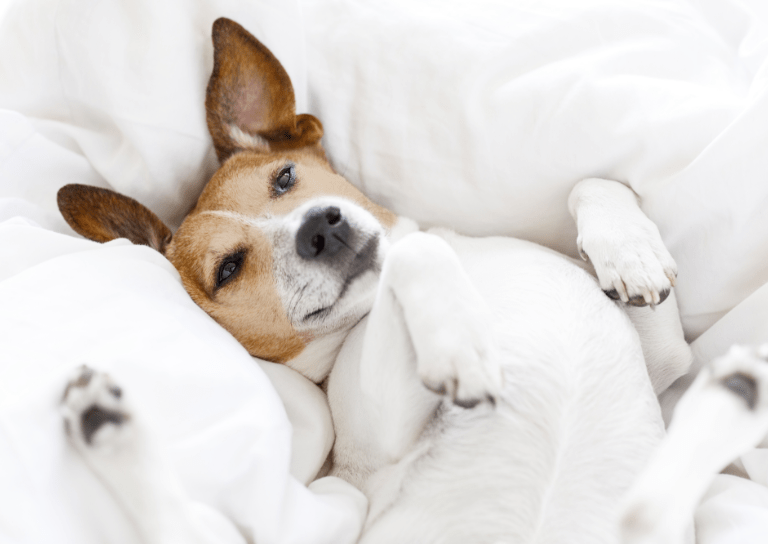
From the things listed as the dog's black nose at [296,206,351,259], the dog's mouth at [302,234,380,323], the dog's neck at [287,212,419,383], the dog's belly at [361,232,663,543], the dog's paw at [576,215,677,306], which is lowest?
the dog's neck at [287,212,419,383]

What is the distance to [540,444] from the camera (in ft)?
3.28

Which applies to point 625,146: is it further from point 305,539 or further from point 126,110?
point 126,110

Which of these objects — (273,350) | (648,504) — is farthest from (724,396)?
(273,350)

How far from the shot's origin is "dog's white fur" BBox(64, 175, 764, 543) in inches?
33.2

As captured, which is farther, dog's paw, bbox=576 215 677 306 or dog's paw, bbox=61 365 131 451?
dog's paw, bbox=576 215 677 306

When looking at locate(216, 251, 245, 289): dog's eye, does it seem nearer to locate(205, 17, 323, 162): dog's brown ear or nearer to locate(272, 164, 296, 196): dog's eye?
locate(272, 164, 296, 196): dog's eye

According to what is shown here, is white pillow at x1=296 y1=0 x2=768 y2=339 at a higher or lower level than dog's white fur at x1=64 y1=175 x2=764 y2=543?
higher

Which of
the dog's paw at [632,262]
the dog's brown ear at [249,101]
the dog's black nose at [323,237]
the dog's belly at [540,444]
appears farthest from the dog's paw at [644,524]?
the dog's brown ear at [249,101]

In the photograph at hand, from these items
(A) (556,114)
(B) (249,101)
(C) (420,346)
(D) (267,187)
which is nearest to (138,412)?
(C) (420,346)

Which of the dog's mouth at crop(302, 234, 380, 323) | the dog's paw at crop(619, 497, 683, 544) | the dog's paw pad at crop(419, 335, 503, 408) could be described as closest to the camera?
the dog's paw at crop(619, 497, 683, 544)

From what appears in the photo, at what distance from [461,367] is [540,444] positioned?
250 millimetres

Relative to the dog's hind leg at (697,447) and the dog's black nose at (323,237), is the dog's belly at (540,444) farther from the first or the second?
the dog's black nose at (323,237)

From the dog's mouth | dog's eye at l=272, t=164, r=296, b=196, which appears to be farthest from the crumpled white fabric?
dog's eye at l=272, t=164, r=296, b=196

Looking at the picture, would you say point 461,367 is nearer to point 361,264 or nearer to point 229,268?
point 361,264
